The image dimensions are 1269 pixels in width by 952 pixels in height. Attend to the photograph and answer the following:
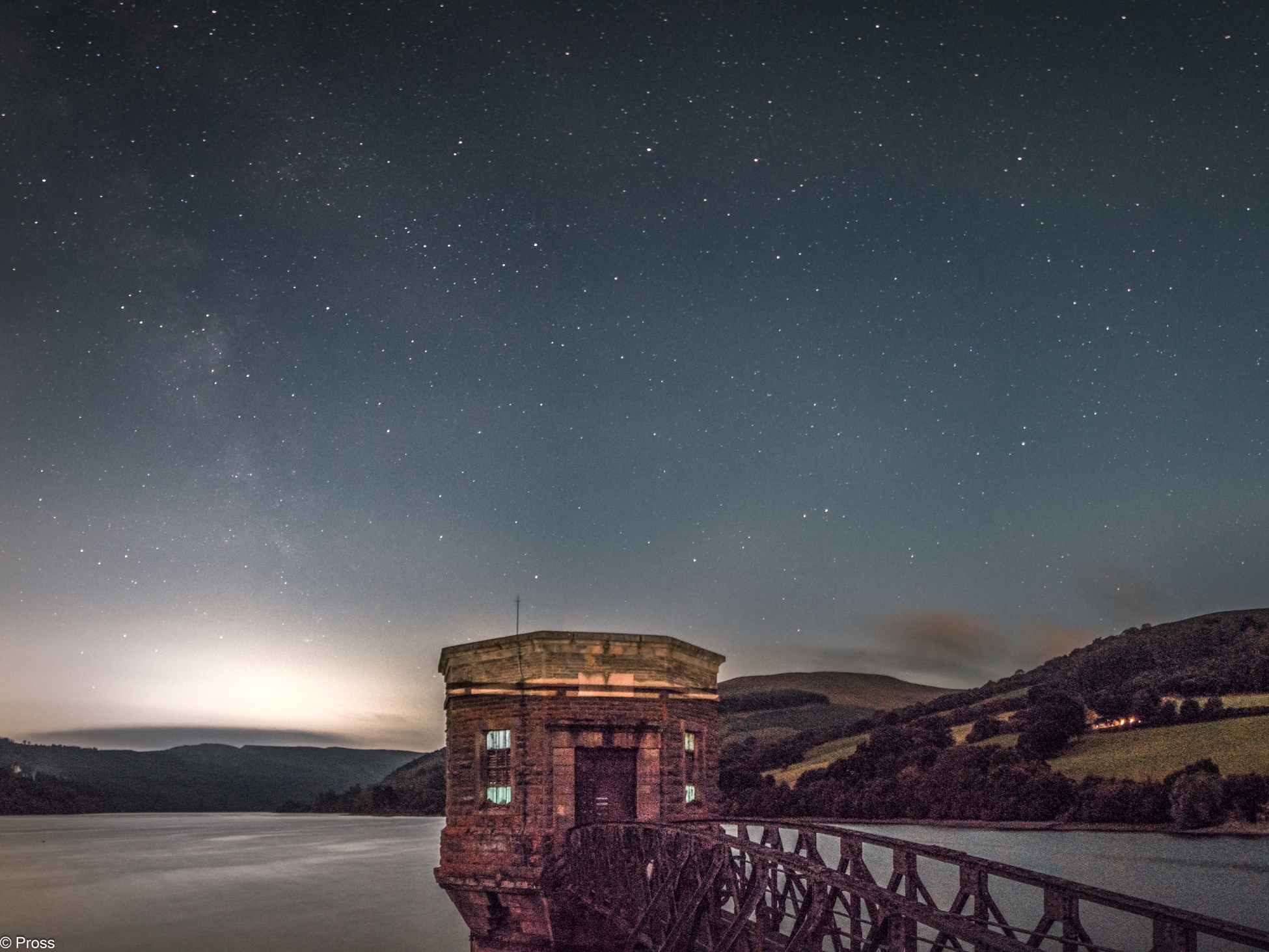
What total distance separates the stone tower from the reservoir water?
33.3 meters

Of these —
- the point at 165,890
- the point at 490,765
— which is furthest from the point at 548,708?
the point at 165,890

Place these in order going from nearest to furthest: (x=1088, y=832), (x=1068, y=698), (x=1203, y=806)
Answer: (x=1203, y=806) < (x=1088, y=832) < (x=1068, y=698)

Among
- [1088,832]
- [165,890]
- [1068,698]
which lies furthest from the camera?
[165,890]

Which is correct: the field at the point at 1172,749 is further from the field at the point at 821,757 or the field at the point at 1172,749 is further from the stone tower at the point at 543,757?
the stone tower at the point at 543,757

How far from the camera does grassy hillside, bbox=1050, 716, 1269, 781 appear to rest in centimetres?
6378

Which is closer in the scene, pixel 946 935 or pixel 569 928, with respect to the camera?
pixel 946 935

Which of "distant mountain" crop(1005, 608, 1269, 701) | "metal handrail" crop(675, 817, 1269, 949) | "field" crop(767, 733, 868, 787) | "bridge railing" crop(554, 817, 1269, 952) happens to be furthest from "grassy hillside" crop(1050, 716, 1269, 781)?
"metal handrail" crop(675, 817, 1269, 949)

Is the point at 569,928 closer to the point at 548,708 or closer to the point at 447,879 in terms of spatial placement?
the point at 447,879

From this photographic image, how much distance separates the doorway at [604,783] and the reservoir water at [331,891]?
34.1 m

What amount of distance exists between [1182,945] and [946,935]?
167 centimetres

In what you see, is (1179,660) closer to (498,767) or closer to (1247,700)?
(1247,700)

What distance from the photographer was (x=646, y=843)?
1706cm

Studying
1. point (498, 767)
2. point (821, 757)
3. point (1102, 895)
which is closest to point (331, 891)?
point (821, 757)

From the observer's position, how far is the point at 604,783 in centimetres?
2452
